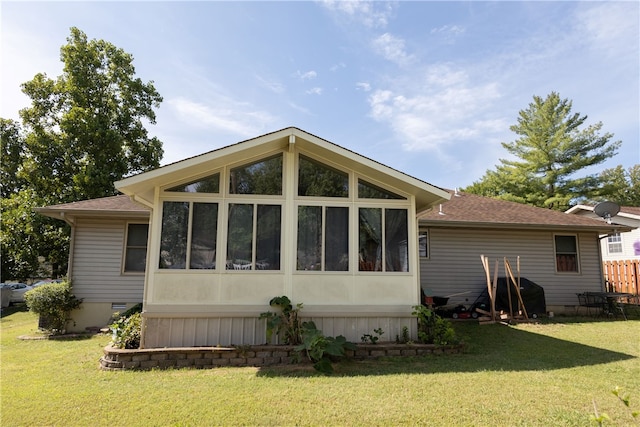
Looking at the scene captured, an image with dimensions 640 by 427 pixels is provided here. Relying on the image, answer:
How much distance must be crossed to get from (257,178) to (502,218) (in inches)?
310

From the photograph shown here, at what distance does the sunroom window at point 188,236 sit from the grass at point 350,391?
180 cm

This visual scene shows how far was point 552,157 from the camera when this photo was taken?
26.1 m

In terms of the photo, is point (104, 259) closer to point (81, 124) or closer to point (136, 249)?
point (136, 249)

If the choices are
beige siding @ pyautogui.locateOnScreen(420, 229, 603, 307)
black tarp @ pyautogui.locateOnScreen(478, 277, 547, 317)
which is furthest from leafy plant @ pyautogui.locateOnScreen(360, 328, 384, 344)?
black tarp @ pyautogui.locateOnScreen(478, 277, 547, 317)

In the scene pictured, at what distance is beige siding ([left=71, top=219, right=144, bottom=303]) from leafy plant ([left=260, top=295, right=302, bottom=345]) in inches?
207

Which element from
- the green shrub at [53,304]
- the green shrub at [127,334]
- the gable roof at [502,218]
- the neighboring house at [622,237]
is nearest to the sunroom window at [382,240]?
the gable roof at [502,218]

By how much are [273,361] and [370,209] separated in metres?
3.19

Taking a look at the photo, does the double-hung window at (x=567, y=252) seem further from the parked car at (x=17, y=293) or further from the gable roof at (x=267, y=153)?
the parked car at (x=17, y=293)

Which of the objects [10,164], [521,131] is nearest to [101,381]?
[10,164]

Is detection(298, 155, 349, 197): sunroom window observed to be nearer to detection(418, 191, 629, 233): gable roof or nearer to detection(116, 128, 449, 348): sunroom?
detection(116, 128, 449, 348): sunroom

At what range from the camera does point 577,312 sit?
11.2 m

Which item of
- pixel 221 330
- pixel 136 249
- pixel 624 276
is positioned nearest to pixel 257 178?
pixel 221 330

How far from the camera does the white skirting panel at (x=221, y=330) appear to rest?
21.0 ft

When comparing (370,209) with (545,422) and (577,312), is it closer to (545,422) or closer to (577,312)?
(545,422)
